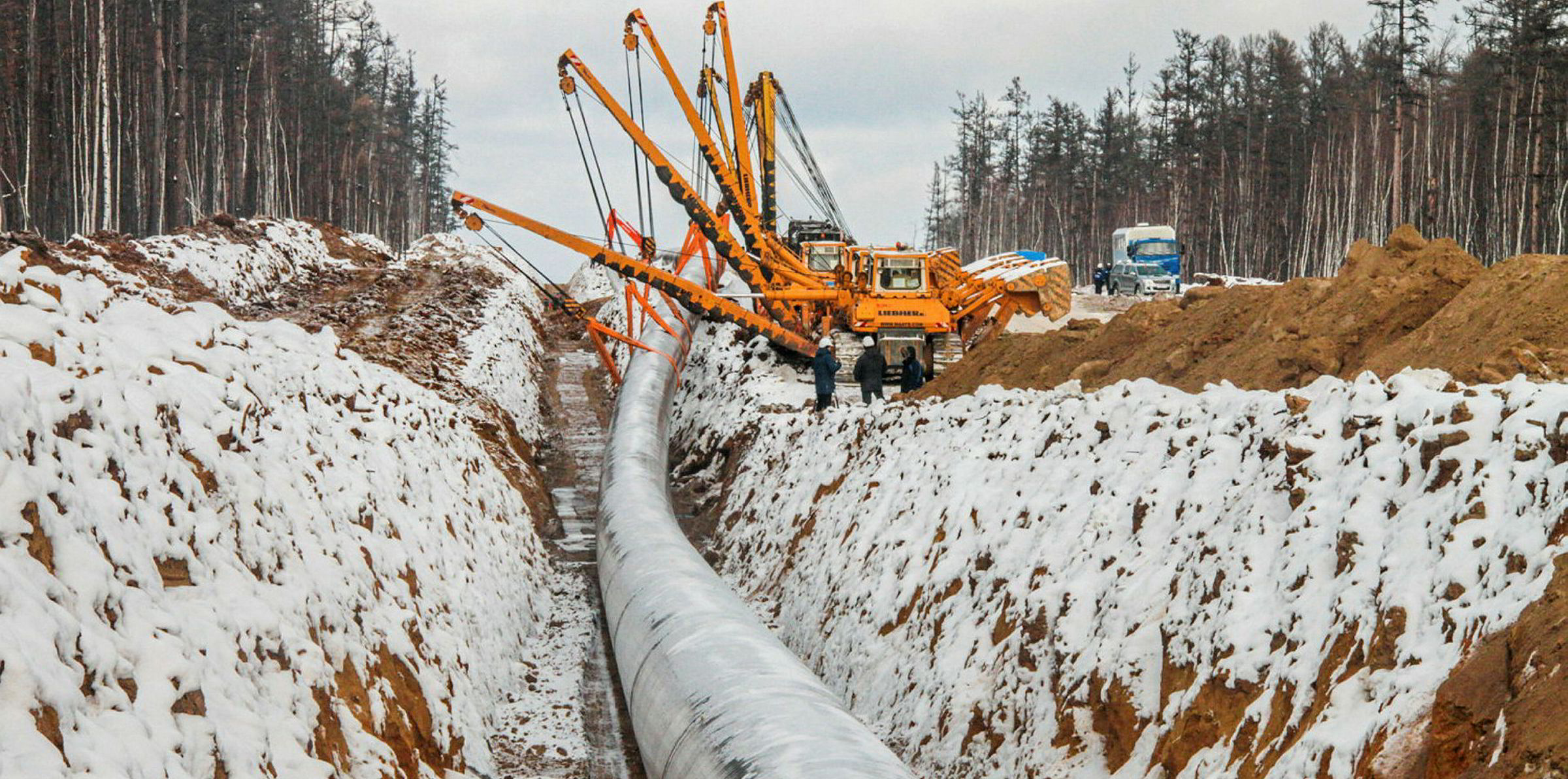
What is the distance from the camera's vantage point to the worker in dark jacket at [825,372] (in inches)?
772

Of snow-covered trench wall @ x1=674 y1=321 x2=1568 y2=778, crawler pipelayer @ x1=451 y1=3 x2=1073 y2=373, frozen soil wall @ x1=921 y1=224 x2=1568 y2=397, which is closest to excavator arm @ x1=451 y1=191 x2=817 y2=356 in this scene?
crawler pipelayer @ x1=451 y1=3 x2=1073 y2=373

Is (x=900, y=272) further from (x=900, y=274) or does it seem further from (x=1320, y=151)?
(x=1320, y=151)

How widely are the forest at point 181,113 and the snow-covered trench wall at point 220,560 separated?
76.1 ft

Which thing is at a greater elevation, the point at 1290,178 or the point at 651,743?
the point at 1290,178

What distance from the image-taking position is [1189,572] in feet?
23.3

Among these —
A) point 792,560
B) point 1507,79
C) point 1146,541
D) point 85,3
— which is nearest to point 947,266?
point 792,560

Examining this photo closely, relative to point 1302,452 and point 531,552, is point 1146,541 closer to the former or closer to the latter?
point 1302,452

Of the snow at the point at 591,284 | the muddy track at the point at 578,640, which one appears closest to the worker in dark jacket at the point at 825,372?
the muddy track at the point at 578,640

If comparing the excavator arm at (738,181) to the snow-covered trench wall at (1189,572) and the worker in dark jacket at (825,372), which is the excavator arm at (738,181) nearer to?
the worker in dark jacket at (825,372)

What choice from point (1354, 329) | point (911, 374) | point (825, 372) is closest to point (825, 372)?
point (825, 372)

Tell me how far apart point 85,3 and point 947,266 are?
25308 mm

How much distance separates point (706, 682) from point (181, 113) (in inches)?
1254

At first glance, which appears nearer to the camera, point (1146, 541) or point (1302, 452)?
point (1302, 452)

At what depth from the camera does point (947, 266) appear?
90.4 ft
